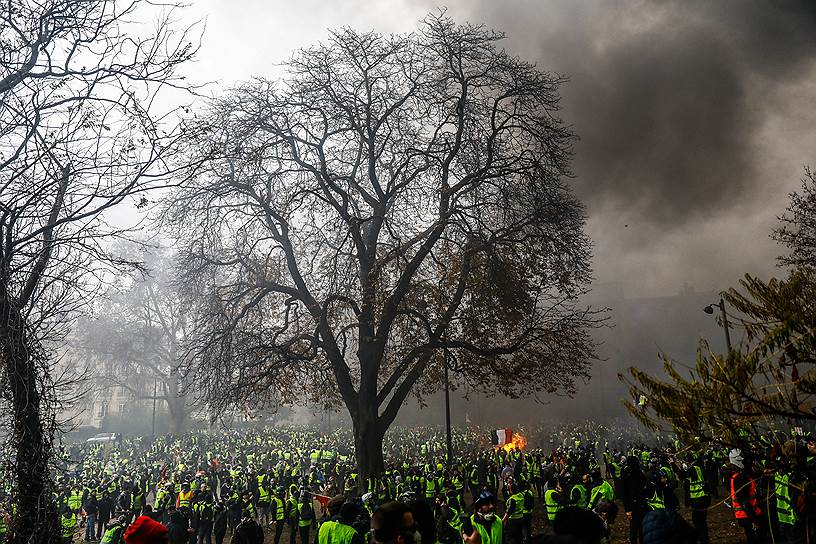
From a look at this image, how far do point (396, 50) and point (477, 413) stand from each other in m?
40.6

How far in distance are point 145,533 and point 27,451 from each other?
412 centimetres

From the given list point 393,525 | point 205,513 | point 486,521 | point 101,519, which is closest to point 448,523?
point 486,521

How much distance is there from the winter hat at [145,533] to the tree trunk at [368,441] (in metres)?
12.7

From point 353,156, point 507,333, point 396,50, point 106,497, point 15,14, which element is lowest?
point 106,497

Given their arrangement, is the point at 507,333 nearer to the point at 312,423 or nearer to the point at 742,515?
the point at 742,515

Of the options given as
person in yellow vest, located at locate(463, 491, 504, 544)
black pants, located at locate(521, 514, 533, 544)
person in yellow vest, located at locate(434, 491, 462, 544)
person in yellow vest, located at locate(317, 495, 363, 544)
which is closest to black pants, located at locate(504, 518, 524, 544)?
person in yellow vest, located at locate(434, 491, 462, 544)

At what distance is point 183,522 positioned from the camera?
1127 centimetres

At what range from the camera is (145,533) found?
12.8 feet

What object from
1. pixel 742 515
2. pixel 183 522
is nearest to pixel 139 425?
pixel 183 522

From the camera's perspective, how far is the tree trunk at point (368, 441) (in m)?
16.2

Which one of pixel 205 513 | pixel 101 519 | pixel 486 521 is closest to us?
pixel 486 521

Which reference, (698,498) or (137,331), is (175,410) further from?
(698,498)

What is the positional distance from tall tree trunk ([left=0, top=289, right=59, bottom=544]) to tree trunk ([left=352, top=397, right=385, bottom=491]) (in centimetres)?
1004

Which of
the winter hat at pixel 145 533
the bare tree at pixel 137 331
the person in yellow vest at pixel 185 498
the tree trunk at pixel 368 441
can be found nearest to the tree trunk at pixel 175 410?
the bare tree at pixel 137 331
